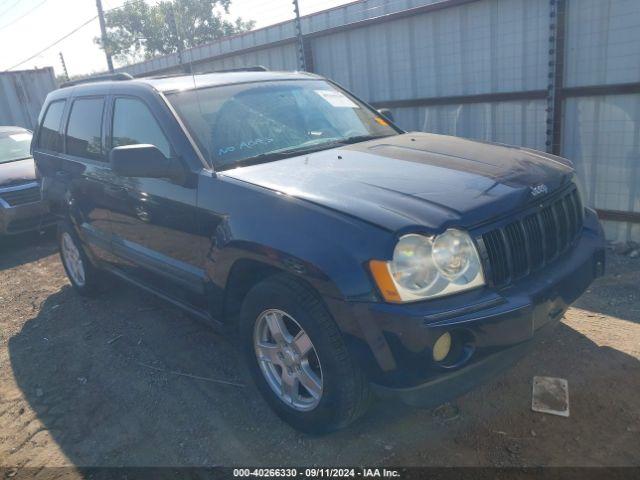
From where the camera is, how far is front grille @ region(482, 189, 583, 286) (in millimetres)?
2404

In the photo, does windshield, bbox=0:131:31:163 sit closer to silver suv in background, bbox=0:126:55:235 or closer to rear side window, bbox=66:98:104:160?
silver suv in background, bbox=0:126:55:235

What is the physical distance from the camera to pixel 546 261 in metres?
2.68

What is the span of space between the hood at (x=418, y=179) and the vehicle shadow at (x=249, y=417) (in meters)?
1.11

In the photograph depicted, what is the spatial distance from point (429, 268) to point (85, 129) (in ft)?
11.1

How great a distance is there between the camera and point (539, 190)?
8.98 feet

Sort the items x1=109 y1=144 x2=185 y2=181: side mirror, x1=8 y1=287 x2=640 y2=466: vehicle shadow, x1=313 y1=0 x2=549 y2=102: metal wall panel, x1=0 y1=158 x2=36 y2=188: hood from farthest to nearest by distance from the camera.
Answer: x1=0 y1=158 x2=36 y2=188: hood
x1=313 y1=0 x2=549 y2=102: metal wall panel
x1=109 y1=144 x2=185 y2=181: side mirror
x1=8 y1=287 x2=640 y2=466: vehicle shadow

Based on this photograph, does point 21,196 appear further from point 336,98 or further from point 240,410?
point 240,410

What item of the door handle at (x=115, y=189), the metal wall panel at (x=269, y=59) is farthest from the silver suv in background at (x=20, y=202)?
the metal wall panel at (x=269, y=59)

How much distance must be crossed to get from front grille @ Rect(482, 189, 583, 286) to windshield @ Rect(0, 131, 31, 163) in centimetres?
777

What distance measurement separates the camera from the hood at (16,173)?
23.4 feet

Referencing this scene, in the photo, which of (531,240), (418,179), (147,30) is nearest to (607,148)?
(531,240)

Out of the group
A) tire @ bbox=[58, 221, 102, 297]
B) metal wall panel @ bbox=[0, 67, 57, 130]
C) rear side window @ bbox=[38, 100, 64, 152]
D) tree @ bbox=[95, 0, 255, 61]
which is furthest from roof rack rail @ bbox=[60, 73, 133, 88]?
tree @ bbox=[95, 0, 255, 61]

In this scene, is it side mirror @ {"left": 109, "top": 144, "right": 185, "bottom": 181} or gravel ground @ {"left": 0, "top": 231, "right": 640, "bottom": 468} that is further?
side mirror @ {"left": 109, "top": 144, "right": 185, "bottom": 181}

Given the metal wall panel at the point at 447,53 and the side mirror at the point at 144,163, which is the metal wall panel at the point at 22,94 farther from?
the side mirror at the point at 144,163
